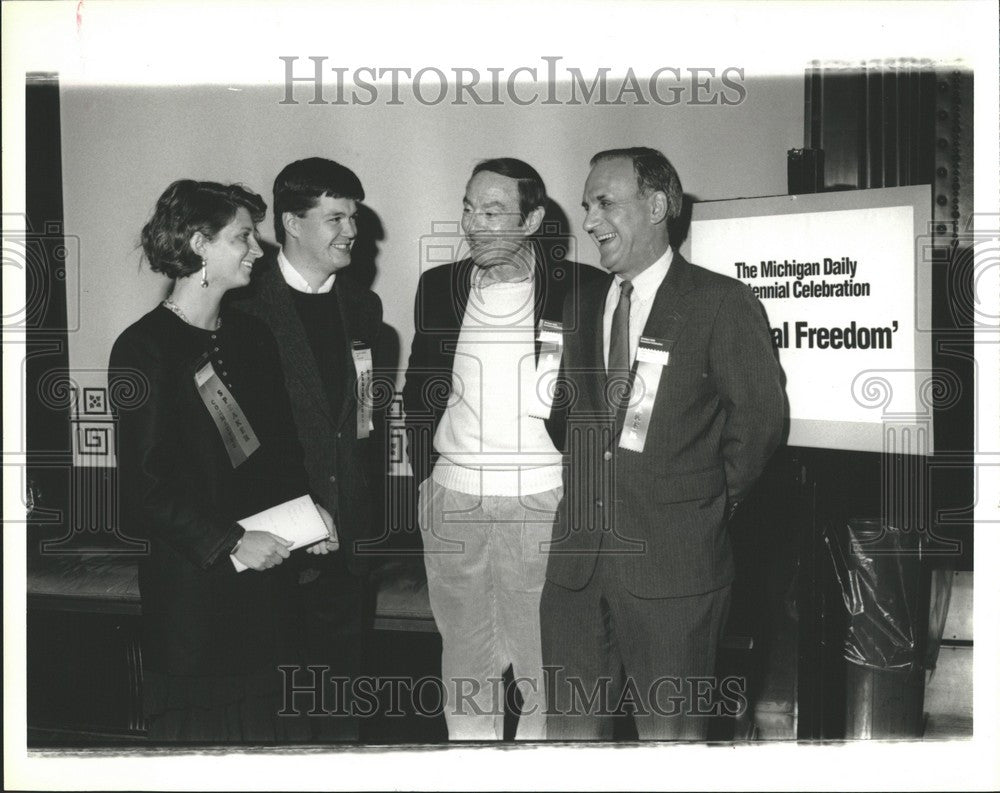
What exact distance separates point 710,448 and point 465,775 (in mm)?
1238

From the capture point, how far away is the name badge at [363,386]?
2865 mm

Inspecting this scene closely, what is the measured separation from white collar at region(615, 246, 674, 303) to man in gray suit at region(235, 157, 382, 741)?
0.89 metres

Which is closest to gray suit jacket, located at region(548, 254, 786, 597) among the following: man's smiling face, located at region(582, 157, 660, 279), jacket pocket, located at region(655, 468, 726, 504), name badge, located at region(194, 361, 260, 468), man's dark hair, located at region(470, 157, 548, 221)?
jacket pocket, located at region(655, 468, 726, 504)

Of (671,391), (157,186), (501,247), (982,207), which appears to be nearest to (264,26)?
(157,186)

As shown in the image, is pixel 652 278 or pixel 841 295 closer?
pixel 652 278

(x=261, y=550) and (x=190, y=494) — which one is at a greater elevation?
(x=190, y=494)

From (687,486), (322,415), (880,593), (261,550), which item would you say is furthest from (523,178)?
(880,593)

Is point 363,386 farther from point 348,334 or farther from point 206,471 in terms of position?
point 206,471

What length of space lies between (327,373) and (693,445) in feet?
3.66

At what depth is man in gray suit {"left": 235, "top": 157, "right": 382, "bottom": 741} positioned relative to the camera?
277cm

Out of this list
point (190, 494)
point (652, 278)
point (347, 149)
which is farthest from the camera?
point (347, 149)

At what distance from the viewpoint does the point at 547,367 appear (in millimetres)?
2795

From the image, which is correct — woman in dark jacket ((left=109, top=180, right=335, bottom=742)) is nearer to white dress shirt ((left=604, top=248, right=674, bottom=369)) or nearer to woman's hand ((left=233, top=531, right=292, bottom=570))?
woman's hand ((left=233, top=531, right=292, bottom=570))

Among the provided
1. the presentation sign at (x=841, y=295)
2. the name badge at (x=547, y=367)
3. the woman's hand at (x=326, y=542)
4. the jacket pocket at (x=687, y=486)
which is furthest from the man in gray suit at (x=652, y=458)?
the woman's hand at (x=326, y=542)
